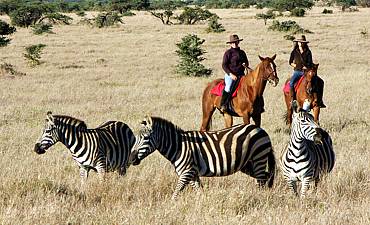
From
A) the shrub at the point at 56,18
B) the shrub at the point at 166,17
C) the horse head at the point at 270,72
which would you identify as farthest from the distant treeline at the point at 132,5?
the horse head at the point at 270,72

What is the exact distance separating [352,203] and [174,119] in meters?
7.60

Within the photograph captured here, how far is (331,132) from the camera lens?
11961mm

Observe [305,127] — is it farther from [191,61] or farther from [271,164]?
[191,61]

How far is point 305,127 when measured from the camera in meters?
6.41

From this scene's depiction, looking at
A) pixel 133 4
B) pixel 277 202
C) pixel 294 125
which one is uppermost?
pixel 294 125

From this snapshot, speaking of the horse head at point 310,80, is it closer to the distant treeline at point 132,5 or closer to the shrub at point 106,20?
the shrub at point 106,20

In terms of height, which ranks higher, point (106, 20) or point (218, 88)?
point (218, 88)

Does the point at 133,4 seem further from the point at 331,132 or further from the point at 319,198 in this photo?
the point at 319,198

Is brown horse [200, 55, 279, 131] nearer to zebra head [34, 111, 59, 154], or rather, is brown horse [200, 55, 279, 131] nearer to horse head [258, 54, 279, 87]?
horse head [258, 54, 279, 87]

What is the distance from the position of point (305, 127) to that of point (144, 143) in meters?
1.82

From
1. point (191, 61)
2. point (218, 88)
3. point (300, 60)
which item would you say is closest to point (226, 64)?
point (218, 88)

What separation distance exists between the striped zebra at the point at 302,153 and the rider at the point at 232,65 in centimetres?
499

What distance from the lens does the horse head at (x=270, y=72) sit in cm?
1092

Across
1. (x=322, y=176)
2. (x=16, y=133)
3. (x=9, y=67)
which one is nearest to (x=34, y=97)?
(x=16, y=133)
